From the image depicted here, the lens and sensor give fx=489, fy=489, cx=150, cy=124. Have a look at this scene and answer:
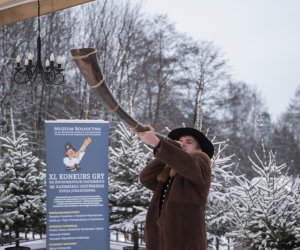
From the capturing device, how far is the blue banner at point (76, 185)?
6.37 m

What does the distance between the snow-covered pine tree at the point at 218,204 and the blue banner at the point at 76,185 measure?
1.55 metres

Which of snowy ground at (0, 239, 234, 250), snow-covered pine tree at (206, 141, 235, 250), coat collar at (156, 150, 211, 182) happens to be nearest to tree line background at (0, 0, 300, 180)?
snowy ground at (0, 239, 234, 250)

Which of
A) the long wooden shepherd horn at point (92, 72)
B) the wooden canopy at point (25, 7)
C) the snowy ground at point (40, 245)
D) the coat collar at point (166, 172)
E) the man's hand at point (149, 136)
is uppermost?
the wooden canopy at point (25, 7)

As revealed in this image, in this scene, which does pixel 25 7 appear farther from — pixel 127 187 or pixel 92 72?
pixel 92 72

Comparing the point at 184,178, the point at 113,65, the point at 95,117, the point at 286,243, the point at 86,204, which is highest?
the point at 113,65

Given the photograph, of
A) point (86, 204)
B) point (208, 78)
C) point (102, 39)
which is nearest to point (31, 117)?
point (102, 39)

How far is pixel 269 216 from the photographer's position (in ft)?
19.3

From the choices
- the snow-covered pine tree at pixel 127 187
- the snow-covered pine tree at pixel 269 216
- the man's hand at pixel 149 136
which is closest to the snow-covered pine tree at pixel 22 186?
the snow-covered pine tree at pixel 127 187

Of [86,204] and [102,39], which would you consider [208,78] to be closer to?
[102,39]

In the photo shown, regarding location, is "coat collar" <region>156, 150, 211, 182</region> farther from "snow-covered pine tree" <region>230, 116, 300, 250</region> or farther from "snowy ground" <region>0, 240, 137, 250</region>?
"snowy ground" <region>0, 240, 137, 250</region>

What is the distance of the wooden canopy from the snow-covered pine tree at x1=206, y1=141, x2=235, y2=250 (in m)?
2.82

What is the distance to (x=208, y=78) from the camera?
22688 mm

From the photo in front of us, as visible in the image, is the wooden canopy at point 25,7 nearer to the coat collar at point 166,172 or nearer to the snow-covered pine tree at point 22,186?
the snow-covered pine tree at point 22,186

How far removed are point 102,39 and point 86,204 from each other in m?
12.1
